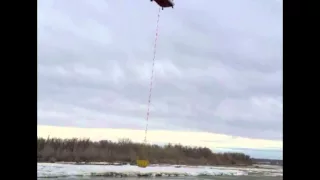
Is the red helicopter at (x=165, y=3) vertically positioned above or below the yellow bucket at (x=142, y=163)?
above

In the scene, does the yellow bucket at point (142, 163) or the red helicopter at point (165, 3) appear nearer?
the red helicopter at point (165, 3)

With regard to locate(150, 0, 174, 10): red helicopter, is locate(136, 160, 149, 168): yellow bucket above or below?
below

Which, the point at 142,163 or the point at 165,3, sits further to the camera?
the point at 142,163

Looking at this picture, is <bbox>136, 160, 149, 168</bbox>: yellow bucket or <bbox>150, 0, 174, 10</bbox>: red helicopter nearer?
<bbox>150, 0, 174, 10</bbox>: red helicopter

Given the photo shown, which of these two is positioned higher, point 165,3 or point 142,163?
point 165,3
